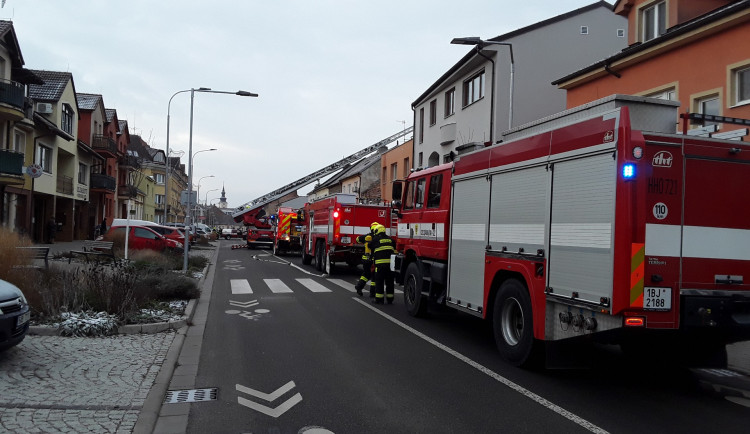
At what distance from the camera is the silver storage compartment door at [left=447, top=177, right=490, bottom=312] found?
757 cm

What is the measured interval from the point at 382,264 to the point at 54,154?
2832 centimetres

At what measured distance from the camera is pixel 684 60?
12.6m

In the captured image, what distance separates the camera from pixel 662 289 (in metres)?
5.12

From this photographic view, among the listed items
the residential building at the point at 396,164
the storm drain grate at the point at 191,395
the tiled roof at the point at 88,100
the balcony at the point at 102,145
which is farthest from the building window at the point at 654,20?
the balcony at the point at 102,145

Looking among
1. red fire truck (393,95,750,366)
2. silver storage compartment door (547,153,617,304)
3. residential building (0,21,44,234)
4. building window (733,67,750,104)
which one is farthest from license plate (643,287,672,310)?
residential building (0,21,44,234)

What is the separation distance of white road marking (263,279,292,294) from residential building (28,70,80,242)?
1778 centimetres

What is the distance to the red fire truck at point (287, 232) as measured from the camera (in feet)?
94.0

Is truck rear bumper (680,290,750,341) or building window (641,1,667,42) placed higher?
building window (641,1,667,42)

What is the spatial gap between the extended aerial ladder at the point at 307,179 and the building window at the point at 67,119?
39.4 feet

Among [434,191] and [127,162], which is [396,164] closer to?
[434,191]

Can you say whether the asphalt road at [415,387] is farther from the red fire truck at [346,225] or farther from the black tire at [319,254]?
the black tire at [319,254]

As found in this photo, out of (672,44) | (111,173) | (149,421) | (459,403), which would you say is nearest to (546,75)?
(672,44)

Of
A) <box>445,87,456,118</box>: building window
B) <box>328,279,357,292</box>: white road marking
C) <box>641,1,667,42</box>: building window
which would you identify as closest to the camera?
<box>641,1,667,42</box>: building window

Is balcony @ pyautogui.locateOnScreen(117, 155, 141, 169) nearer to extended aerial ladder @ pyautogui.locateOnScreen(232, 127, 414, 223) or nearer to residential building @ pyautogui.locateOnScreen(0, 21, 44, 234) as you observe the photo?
extended aerial ladder @ pyautogui.locateOnScreen(232, 127, 414, 223)
